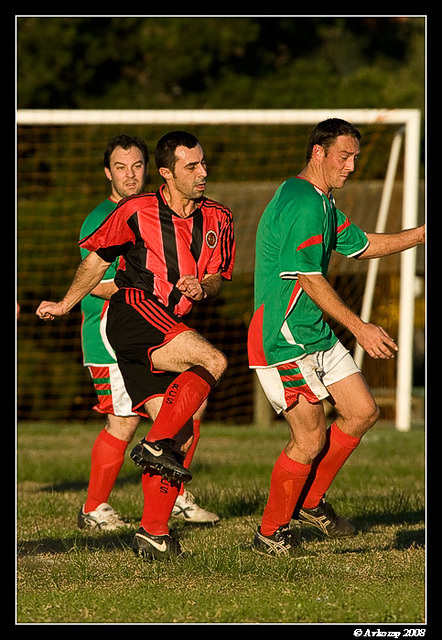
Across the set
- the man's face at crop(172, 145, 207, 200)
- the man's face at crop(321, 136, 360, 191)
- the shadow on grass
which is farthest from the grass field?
the man's face at crop(321, 136, 360, 191)

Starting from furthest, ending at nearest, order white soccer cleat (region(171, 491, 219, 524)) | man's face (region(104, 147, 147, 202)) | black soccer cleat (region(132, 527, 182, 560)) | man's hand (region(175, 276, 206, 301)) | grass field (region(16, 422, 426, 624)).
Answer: man's face (region(104, 147, 147, 202))
white soccer cleat (region(171, 491, 219, 524))
black soccer cleat (region(132, 527, 182, 560))
man's hand (region(175, 276, 206, 301))
grass field (region(16, 422, 426, 624))

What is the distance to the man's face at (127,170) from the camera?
7.04 m

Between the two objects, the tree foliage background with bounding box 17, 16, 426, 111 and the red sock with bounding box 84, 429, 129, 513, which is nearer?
the red sock with bounding box 84, 429, 129, 513

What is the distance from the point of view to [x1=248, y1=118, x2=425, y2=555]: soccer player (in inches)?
225

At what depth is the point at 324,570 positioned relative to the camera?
5379 mm

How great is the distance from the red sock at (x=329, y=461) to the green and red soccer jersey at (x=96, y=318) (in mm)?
1464

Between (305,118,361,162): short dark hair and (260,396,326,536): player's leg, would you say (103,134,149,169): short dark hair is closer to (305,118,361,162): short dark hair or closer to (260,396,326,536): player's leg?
(305,118,361,162): short dark hair

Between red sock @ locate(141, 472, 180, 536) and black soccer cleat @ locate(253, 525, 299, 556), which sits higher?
red sock @ locate(141, 472, 180, 536)

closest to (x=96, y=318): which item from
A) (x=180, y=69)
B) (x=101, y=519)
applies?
(x=101, y=519)

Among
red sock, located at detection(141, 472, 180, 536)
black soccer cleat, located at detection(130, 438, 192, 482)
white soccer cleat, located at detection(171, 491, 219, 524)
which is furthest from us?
white soccer cleat, located at detection(171, 491, 219, 524)

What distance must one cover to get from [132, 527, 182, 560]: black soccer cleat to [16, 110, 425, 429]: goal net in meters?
6.59

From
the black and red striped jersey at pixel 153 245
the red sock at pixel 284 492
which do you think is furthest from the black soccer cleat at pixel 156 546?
the black and red striped jersey at pixel 153 245

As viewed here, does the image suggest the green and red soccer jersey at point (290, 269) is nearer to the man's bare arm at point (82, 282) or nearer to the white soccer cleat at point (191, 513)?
the man's bare arm at point (82, 282)
